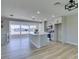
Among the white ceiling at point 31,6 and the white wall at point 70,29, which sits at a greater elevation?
the white ceiling at point 31,6

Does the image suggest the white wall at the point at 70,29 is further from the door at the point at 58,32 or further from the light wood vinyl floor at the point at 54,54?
the light wood vinyl floor at the point at 54,54

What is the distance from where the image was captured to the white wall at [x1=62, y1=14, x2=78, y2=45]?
25.3ft

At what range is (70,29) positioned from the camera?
27.3 ft

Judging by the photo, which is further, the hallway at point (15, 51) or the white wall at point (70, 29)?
the white wall at point (70, 29)

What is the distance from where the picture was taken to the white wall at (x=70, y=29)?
771 cm

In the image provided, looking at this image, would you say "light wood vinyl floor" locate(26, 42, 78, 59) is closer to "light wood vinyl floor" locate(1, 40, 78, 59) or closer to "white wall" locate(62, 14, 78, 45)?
"light wood vinyl floor" locate(1, 40, 78, 59)

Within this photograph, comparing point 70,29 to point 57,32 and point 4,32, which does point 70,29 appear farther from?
point 4,32

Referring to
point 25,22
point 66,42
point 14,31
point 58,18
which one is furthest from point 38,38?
point 14,31

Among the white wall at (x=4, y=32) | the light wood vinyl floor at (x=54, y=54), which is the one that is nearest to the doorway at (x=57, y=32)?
the light wood vinyl floor at (x=54, y=54)

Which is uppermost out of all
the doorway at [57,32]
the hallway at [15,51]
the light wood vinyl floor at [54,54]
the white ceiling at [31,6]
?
Answer: the white ceiling at [31,6]

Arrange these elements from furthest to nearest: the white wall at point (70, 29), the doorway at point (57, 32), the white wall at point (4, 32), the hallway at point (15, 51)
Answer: the doorway at point (57, 32) → the white wall at point (70, 29) → the white wall at point (4, 32) → the hallway at point (15, 51)

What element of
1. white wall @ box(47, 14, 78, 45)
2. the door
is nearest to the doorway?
the door

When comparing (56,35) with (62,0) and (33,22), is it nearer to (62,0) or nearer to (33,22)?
(33,22)

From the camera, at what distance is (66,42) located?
343 inches
